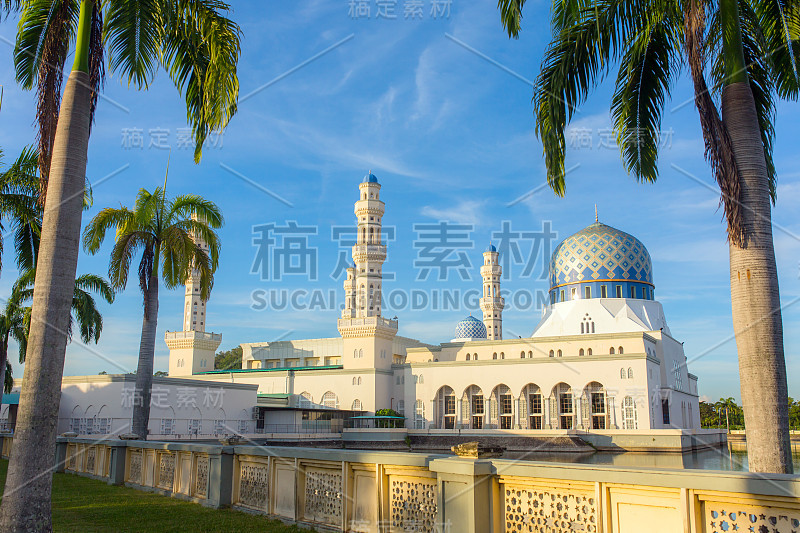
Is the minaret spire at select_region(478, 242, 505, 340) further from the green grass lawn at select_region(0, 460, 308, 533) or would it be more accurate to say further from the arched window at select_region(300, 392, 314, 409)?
the green grass lawn at select_region(0, 460, 308, 533)

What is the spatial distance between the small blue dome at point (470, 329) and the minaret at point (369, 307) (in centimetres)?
1038

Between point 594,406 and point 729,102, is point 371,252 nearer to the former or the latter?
point 594,406

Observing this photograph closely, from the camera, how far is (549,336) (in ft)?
177

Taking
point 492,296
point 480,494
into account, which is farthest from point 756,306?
point 492,296

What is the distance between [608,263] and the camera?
5569 cm

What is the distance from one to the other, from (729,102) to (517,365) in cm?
4284

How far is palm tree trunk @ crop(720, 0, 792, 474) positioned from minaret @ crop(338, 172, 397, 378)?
153ft

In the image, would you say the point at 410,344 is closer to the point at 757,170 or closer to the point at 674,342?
the point at 674,342

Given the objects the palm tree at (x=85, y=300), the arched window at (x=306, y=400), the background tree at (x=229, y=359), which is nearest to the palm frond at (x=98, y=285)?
the palm tree at (x=85, y=300)

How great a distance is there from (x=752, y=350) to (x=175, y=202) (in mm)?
18598

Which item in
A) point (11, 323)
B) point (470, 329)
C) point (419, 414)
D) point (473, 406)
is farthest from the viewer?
point (470, 329)

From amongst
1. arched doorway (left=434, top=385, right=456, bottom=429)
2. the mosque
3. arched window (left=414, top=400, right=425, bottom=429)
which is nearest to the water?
the mosque

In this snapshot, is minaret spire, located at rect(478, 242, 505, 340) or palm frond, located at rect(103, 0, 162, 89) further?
minaret spire, located at rect(478, 242, 505, 340)

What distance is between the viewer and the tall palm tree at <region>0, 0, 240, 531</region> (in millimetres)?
7152
